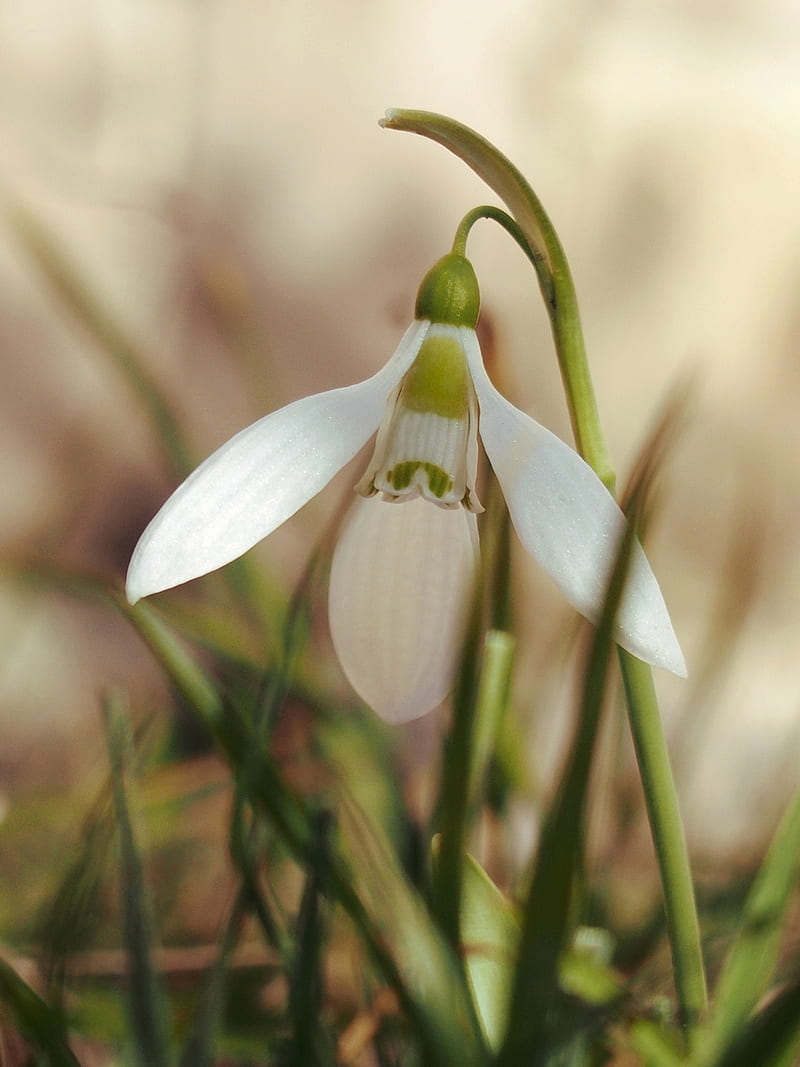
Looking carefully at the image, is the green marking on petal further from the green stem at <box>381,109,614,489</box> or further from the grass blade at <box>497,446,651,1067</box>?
the grass blade at <box>497,446,651,1067</box>

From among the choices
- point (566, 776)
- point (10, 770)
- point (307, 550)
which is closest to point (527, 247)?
point (566, 776)

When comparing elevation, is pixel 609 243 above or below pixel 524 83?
below

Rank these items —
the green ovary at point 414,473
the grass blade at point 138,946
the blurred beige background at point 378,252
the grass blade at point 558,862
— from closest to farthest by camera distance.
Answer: the grass blade at point 558,862 < the grass blade at point 138,946 < the green ovary at point 414,473 < the blurred beige background at point 378,252

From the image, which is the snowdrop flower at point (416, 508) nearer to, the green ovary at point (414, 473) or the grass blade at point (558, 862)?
the green ovary at point (414, 473)

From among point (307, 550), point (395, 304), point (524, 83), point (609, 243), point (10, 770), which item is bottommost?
point (10, 770)

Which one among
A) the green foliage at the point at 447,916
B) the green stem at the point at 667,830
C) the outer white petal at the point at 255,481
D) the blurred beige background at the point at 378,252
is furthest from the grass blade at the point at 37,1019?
the blurred beige background at the point at 378,252

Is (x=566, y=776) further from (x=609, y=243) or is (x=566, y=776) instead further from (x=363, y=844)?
(x=609, y=243)

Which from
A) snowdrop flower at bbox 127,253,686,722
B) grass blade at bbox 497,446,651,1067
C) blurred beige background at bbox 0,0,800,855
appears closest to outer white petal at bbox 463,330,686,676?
snowdrop flower at bbox 127,253,686,722
